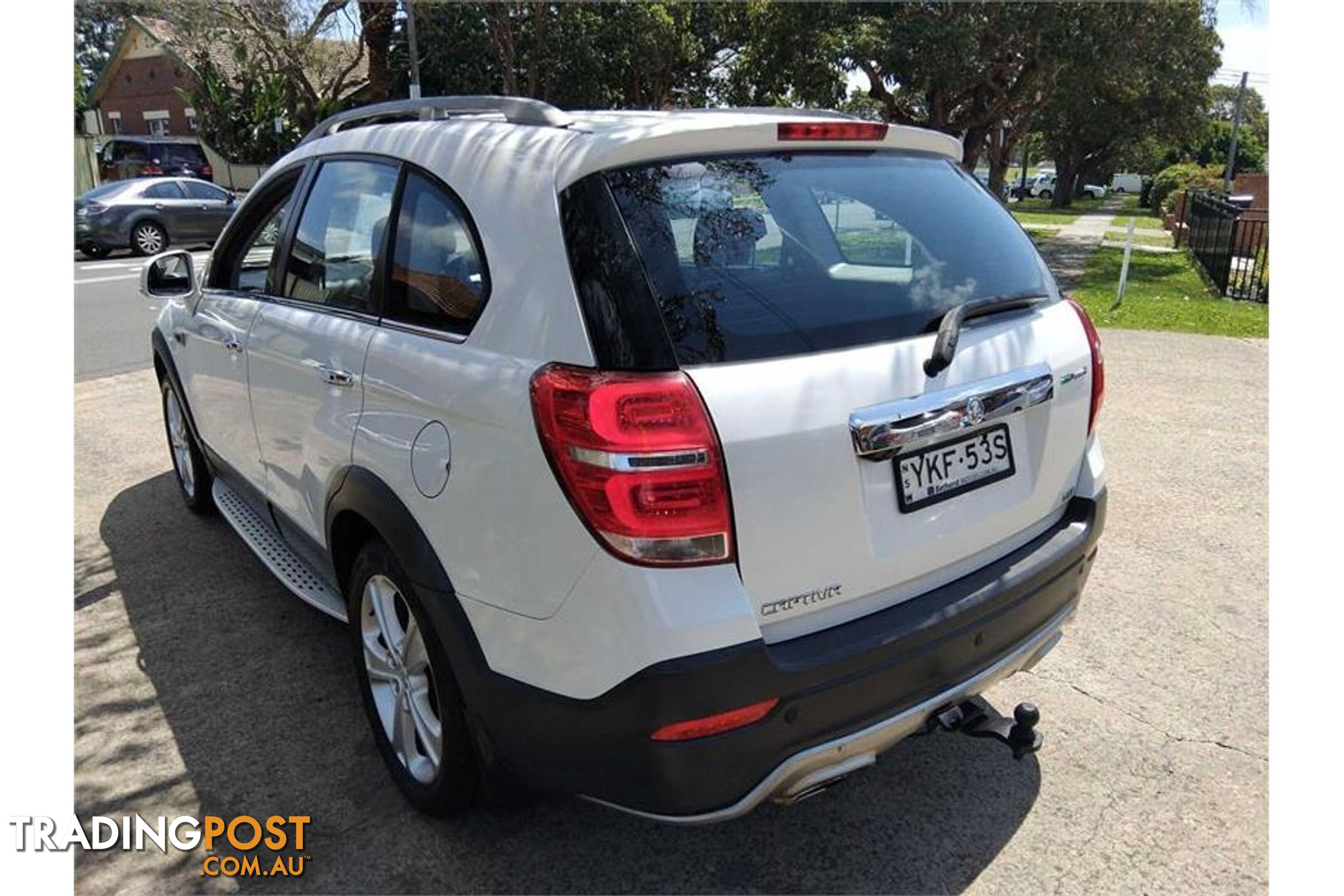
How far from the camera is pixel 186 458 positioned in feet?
16.4

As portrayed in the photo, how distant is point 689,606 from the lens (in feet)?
6.33

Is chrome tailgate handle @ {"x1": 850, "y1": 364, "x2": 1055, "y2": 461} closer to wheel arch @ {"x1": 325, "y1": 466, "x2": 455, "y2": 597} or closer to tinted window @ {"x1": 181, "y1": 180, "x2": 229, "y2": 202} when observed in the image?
wheel arch @ {"x1": 325, "y1": 466, "x2": 455, "y2": 597}

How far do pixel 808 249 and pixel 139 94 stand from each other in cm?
5372

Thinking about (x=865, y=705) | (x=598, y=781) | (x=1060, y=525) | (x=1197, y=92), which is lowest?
(x=598, y=781)

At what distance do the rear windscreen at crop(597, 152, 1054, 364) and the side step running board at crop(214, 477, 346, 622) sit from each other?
170cm

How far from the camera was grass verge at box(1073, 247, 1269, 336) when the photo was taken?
33.9ft

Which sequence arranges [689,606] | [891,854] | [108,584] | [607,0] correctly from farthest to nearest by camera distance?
[607,0]
[108,584]
[891,854]
[689,606]

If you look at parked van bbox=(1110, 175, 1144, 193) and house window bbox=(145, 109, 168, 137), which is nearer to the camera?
house window bbox=(145, 109, 168, 137)

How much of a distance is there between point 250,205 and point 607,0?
26378 millimetres

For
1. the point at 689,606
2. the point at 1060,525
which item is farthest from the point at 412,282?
the point at 1060,525

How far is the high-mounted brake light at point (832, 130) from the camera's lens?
2381 mm

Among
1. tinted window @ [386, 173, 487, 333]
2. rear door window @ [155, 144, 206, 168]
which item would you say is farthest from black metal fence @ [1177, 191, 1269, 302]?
rear door window @ [155, 144, 206, 168]

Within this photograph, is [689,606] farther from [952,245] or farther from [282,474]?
[282,474]

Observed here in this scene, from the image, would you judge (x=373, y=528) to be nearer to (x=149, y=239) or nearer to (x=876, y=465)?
(x=876, y=465)
